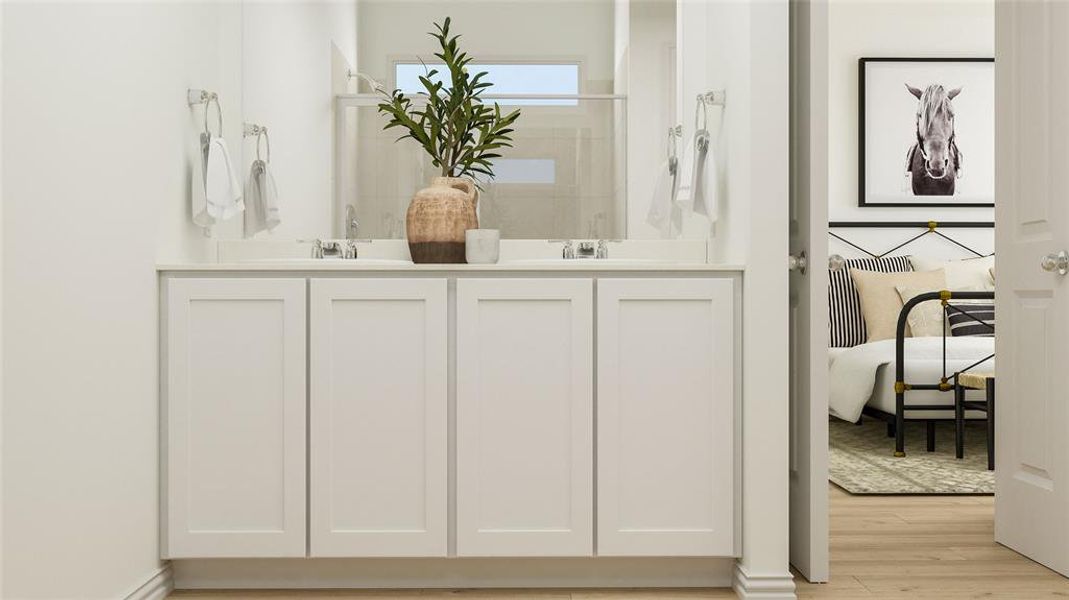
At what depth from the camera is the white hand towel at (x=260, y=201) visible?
2779mm

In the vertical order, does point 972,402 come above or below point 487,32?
below

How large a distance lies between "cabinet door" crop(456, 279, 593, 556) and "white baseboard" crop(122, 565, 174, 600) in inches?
30.6

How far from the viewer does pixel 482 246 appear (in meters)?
2.43

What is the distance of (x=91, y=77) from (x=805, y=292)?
1856 millimetres

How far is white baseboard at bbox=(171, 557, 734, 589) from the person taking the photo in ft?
7.47

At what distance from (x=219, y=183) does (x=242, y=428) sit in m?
0.74

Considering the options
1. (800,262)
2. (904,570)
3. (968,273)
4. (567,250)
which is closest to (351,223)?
(567,250)

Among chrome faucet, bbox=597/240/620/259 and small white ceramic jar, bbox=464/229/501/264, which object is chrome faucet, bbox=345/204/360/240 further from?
chrome faucet, bbox=597/240/620/259

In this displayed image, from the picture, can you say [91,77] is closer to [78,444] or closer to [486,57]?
[78,444]

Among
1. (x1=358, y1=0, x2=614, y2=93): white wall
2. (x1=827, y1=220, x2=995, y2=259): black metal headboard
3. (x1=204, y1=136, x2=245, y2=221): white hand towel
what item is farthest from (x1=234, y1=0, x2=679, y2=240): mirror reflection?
(x1=827, y1=220, x2=995, y2=259): black metal headboard

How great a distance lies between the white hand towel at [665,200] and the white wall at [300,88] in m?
1.07

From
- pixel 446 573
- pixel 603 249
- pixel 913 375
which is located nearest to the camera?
pixel 446 573

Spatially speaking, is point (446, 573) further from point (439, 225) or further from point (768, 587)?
point (439, 225)

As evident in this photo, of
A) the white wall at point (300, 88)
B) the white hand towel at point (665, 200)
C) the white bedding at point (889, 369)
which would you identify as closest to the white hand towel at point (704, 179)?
the white hand towel at point (665, 200)
